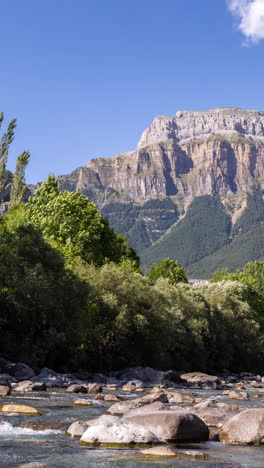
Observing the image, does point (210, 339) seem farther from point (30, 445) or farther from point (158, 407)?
point (30, 445)

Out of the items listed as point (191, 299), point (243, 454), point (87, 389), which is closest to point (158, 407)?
point (243, 454)

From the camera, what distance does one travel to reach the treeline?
52156mm

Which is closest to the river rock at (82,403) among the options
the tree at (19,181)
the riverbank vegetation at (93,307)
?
the riverbank vegetation at (93,307)

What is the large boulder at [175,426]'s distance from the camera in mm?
19938

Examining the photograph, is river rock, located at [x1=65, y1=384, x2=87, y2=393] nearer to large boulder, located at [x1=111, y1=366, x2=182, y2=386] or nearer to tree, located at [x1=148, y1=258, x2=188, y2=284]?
large boulder, located at [x1=111, y1=366, x2=182, y2=386]

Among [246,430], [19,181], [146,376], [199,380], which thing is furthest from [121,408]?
[19,181]

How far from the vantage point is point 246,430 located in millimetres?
20672

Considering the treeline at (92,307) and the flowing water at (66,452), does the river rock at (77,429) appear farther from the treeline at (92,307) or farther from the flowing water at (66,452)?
the treeline at (92,307)

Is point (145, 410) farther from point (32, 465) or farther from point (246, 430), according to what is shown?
point (32, 465)

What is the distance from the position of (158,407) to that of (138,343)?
142 feet

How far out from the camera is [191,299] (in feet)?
277

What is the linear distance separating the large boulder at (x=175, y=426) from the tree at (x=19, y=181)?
84.2 meters

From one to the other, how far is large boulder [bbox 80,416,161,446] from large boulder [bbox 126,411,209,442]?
0.71 metres

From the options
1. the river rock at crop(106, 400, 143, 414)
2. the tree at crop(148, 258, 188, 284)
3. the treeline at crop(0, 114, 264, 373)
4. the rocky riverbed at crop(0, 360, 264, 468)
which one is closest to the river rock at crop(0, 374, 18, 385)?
the treeline at crop(0, 114, 264, 373)
